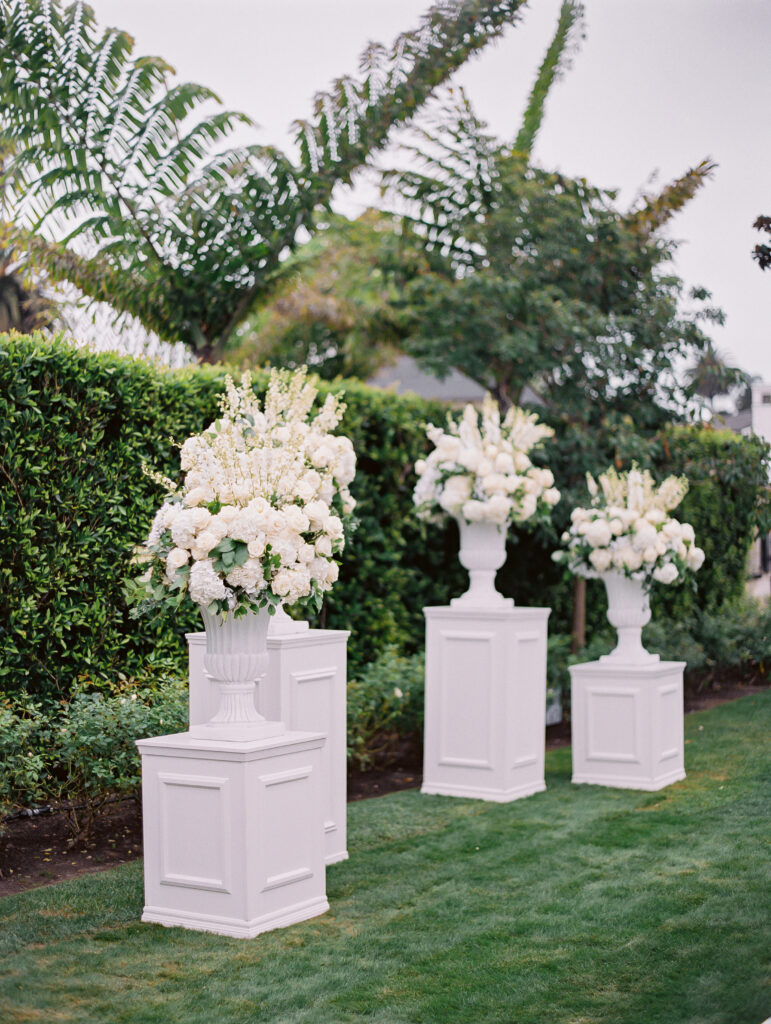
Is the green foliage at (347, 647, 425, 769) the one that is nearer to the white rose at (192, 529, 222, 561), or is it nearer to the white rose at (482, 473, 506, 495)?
the white rose at (482, 473, 506, 495)

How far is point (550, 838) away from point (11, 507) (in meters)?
3.27

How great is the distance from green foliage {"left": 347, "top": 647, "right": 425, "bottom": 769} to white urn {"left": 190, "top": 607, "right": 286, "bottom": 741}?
8.65 ft

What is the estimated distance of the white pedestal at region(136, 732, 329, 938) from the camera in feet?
14.2

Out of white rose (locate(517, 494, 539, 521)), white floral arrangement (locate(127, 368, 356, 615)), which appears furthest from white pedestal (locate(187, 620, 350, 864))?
white rose (locate(517, 494, 539, 521))

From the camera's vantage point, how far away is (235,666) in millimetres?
4605

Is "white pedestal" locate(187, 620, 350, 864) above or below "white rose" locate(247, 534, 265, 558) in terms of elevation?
below

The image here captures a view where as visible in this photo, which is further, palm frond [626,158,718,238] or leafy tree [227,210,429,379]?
leafy tree [227,210,429,379]

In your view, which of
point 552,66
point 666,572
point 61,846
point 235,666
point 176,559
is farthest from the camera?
point 552,66

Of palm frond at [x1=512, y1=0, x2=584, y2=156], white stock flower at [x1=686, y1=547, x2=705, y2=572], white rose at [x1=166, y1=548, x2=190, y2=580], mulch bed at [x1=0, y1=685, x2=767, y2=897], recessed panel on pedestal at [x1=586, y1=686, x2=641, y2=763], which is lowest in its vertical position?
mulch bed at [x1=0, y1=685, x2=767, y2=897]

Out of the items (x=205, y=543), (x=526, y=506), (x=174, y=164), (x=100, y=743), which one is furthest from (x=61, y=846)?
(x=174, y=164)

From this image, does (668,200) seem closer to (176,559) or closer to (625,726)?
(625,726)

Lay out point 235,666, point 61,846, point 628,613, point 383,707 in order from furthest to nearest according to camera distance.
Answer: point 383,707
point 628,613
point 61,846
point 235,666

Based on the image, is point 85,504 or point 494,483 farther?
point 494,483

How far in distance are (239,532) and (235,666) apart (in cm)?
59
